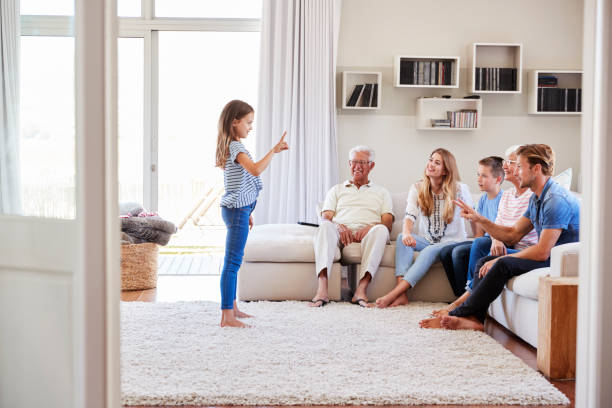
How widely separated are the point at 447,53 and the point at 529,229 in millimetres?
2867

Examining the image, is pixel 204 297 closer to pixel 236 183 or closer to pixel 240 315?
pixel 240 315

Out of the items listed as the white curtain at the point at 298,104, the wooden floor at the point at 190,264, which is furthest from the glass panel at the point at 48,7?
the white curtain at the point at 298,104

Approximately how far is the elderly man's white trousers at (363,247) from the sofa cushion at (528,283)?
3.50 feet

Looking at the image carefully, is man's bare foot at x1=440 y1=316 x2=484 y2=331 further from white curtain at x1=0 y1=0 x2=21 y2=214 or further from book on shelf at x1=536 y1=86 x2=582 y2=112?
book on shelf at x1=536 y1=86 x2=582 y2=112

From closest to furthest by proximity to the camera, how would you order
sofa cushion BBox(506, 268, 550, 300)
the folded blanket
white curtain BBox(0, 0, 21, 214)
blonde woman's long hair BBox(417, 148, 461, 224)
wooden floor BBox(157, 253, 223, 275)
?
white curtain BBox(0, 0, 21, 214) < sofa cushion BBox(506, 268, 550, 300) < blonde woman's long hair BBox(417, 148, 461, 224) < the folded blanket < wooden floor BBox(157, 253, 223, 275)

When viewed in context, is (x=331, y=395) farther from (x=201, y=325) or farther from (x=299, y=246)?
(x=299, y=246)

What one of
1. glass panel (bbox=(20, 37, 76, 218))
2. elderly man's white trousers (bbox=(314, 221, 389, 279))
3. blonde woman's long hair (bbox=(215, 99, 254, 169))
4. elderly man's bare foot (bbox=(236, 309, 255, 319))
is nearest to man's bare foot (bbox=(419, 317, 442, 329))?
elderly man's white trousers (bbox=(314, 221, 389, 279))

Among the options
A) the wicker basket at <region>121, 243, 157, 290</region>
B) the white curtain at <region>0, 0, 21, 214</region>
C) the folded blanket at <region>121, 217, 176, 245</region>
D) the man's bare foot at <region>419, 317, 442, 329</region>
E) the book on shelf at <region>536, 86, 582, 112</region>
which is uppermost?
the book on shelf at <region>536, 86, 582, 112</region>

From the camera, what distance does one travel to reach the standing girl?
11.4 ft

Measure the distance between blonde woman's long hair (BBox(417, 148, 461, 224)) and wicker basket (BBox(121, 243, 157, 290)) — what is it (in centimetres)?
198

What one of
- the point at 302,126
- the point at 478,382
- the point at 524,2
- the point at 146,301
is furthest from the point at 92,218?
the point at 524,2

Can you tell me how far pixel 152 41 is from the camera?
6.01 meters

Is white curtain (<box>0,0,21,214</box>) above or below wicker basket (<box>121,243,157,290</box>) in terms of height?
above

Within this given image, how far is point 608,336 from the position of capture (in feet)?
5.71
